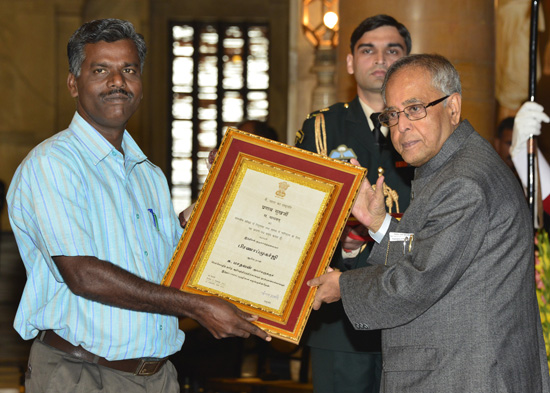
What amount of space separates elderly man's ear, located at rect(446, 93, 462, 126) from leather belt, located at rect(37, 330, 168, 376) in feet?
4.42

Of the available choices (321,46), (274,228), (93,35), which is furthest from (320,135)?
(321,46)

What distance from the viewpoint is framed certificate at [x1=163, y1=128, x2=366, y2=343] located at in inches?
122

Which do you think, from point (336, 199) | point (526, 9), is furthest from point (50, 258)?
point (526, 9)

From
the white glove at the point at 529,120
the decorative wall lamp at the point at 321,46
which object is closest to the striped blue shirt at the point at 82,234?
the white glove at the point at 529,120

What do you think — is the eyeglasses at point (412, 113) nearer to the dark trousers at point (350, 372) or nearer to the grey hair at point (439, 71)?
the grey hair at point (439, 71)

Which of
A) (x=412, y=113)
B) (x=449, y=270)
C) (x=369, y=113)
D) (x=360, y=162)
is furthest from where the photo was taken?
(x=369, y=113)

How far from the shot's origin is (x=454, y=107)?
2865mm

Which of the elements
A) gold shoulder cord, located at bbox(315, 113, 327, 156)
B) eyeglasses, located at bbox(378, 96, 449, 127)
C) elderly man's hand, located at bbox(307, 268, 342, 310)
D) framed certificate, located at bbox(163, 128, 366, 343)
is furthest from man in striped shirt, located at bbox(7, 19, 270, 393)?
gold shoulder cord, located at bbox(315, 113, 327, 156)

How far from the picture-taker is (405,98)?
2863mm

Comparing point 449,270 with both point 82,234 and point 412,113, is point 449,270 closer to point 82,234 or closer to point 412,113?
point 412,113

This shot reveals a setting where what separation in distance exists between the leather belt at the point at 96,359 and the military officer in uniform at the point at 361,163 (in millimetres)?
1213

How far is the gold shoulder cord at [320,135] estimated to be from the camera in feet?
12.9

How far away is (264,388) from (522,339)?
13.6 ft

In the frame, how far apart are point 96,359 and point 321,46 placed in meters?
7.26
